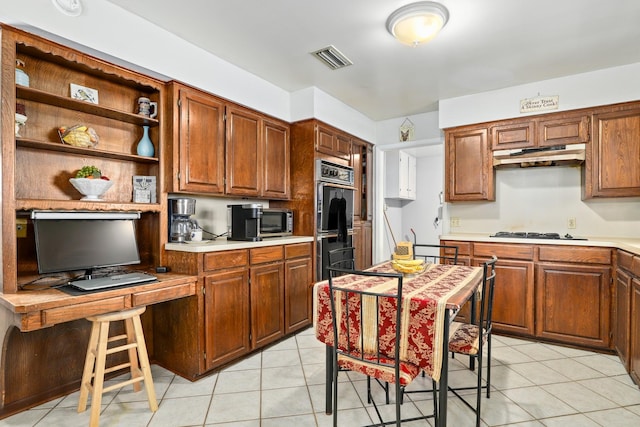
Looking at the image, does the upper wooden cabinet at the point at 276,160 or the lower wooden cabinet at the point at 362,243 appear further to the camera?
the lower wooden cabinet at the point at 362,243

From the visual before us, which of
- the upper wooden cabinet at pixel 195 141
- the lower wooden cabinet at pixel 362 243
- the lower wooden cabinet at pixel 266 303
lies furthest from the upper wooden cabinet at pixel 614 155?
the upper wooden cabinet at pixel 195 141

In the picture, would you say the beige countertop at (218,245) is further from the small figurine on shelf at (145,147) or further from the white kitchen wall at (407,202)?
the white kitchen wall at (407,202)

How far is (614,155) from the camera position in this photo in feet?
9.93

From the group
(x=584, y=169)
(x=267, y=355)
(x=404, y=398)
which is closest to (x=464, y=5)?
(x=584, y=169)

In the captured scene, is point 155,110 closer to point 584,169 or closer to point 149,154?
point 149,154

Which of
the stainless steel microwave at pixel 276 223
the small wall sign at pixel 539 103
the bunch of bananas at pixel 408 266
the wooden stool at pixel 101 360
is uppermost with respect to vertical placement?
the small wall sign at pixel 539 103

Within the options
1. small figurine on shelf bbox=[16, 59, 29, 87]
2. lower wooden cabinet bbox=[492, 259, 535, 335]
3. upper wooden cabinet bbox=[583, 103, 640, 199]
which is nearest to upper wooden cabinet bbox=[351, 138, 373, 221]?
lower wooden cabinet bbox=[492, 259, 535, 335]

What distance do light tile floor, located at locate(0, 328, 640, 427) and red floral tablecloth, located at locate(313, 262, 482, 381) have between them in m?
0.60

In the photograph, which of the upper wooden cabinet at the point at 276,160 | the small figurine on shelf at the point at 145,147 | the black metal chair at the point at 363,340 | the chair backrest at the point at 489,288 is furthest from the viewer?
the upper wooden cabinet at the point at 276,160

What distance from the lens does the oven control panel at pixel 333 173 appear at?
3527mm

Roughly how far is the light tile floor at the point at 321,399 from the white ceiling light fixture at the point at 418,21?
7.85 feet

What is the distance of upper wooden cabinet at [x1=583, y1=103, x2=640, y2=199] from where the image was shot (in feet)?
9.71

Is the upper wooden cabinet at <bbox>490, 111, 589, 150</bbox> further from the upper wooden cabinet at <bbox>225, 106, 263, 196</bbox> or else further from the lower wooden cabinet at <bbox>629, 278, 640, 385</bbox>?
the upper wooden cabinet at <bbox>225, 106, 263, 196</bbox>

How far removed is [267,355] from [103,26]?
2676 millimetres
